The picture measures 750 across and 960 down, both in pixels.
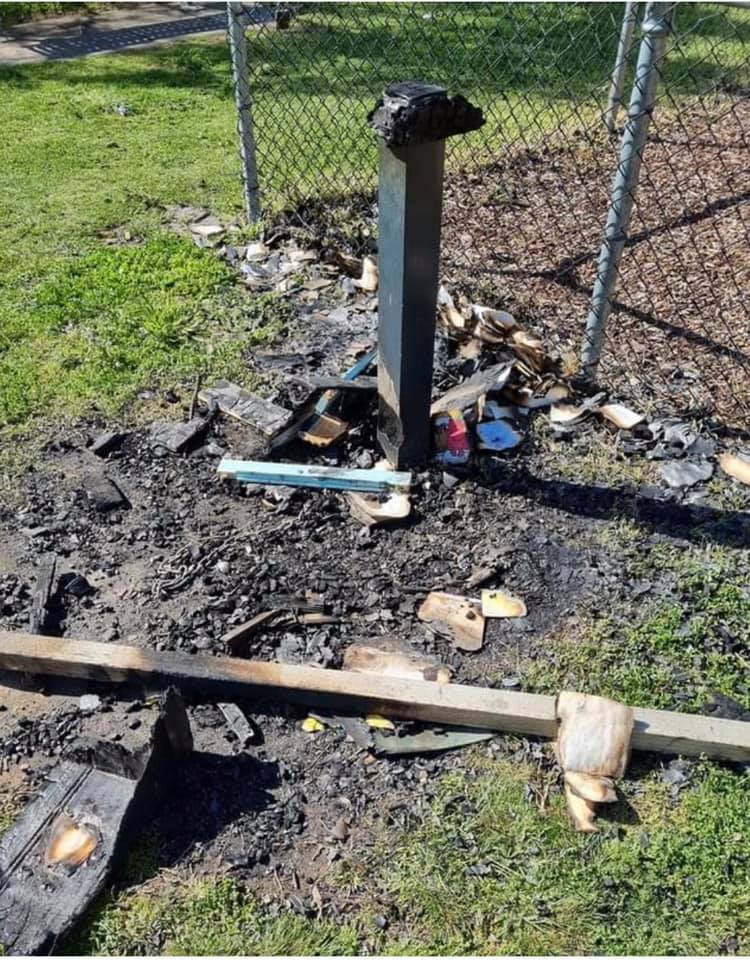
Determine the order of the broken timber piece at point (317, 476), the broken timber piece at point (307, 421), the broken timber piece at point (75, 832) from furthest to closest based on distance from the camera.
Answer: the broken timber piece at point (307, 421), the broken timber piece at point (317, 476), the broken timber piece at point (75, 832)

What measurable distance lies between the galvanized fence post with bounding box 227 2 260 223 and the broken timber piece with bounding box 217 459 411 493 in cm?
275

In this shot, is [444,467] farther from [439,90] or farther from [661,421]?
[439,90]

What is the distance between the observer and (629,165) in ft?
11.5

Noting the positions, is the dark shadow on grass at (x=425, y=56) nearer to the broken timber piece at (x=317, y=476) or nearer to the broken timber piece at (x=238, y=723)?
the broken timber piece at (x=317, y=476)

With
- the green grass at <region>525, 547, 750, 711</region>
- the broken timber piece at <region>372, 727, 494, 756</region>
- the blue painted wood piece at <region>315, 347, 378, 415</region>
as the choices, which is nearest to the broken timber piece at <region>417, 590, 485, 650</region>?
the green grass at <region>525, 547, 750, 711</region>

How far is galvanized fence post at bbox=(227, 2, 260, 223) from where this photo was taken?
493 cm

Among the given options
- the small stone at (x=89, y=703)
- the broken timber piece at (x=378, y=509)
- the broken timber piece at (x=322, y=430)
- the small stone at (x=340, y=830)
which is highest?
the broken timber piece at (x=322, y=430)

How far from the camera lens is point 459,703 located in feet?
8.56

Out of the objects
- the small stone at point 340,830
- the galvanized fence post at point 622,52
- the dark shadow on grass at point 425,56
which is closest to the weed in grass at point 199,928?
the small stone at point 340,830

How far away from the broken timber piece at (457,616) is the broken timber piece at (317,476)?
59cm

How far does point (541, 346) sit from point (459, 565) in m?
1.53

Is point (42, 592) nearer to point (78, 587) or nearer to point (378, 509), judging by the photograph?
point (78, 587)

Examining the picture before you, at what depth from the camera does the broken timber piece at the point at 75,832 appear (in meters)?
2.16

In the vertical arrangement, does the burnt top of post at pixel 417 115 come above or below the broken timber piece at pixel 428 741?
above
